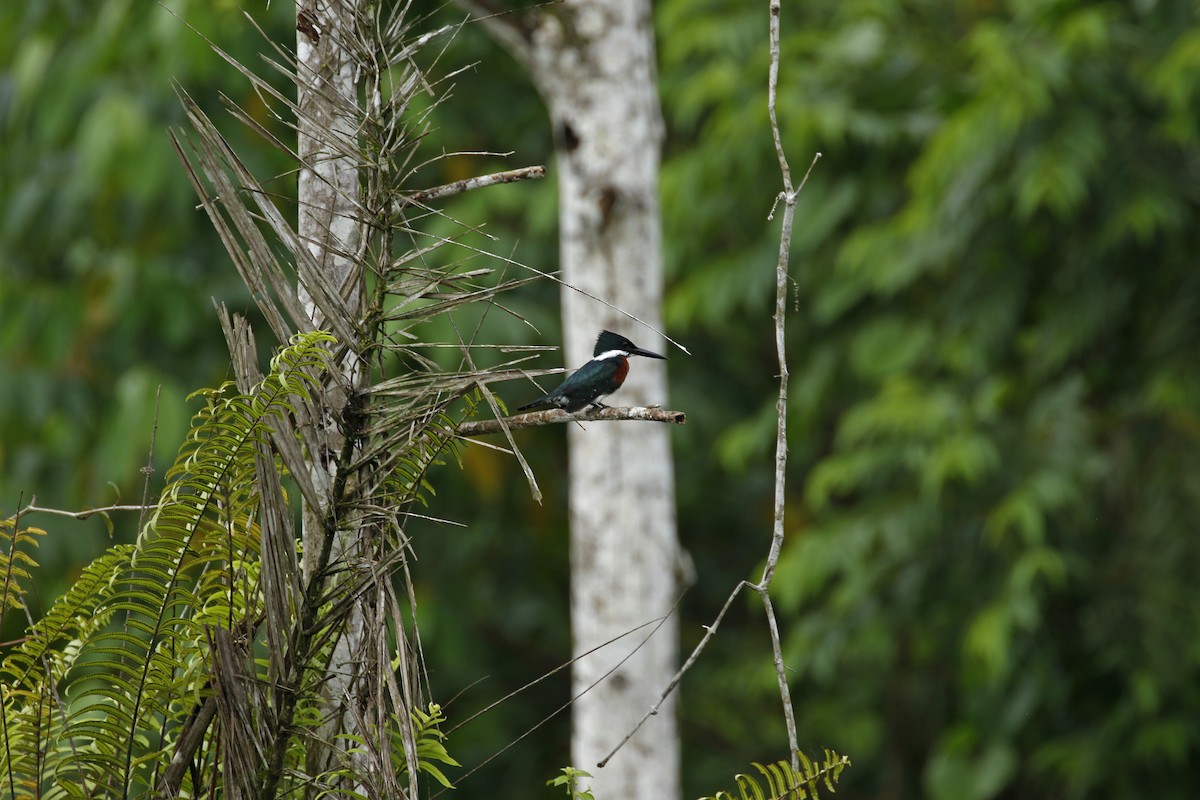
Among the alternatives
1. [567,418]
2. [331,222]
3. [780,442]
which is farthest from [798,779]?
[331,222]

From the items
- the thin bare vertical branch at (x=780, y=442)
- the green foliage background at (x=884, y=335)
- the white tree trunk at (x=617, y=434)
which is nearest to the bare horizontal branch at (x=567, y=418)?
the thin bare vertical branch at (x=780, y=442)

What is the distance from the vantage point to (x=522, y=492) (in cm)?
883

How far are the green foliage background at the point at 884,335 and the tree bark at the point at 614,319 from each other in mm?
1799

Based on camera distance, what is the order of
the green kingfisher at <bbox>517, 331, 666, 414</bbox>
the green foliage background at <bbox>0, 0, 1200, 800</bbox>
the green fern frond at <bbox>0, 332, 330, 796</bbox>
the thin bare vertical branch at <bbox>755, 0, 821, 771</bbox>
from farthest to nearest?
1. the green foliage background at <bbox>0, 0, 1200, 800</bbox>
2. the green kingfisher at <bbox>517, 331, 666, 414</bbox>
3. the thin bare vertical branch at <bbox>755, 0, 821, 771</bbox>
4. the green fern frond at <bbox>0, 332, 330, 796</bbox>

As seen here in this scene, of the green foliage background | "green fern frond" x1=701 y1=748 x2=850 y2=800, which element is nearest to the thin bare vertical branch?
"green fern frond" x1=701 y1=748 x2=850 y2=800

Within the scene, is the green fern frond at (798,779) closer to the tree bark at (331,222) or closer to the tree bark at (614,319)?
the tree bark at (331,222)

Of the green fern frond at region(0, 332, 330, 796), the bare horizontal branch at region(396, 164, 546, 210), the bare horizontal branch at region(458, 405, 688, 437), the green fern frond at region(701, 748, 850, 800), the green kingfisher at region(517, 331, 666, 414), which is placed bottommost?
the green fern frond at region(701, 748, 850, 800)

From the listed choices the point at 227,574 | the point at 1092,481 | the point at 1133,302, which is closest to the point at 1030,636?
the point at 1092,481

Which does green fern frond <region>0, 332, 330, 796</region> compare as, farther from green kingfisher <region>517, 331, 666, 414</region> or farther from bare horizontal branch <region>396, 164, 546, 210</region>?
green kingfisher <region>517, 331, 666, 414</region>

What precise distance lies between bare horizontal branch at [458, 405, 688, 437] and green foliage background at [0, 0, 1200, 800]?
14.7ft

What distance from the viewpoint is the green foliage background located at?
244 inches

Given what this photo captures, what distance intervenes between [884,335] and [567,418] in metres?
5.53

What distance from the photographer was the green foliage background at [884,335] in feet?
20.4

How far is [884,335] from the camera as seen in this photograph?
23.4 ft
